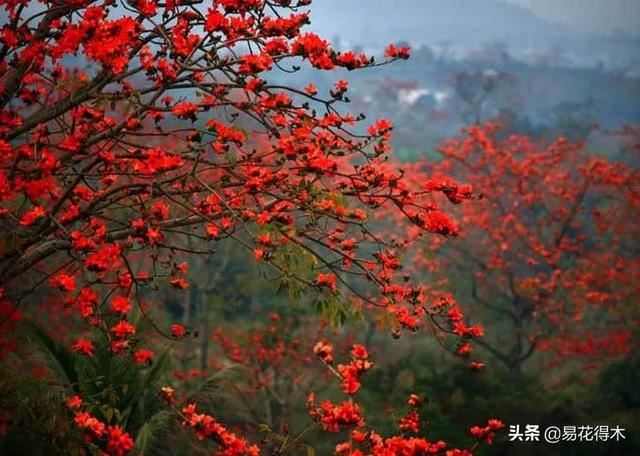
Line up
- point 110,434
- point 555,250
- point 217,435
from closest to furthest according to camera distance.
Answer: point 110,434 < point 217,435 < point 555,250

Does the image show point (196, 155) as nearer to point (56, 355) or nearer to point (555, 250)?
point (56, 355)

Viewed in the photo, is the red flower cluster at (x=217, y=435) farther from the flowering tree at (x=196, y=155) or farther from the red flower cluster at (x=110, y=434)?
the flowering tree at (x=196, y=155)

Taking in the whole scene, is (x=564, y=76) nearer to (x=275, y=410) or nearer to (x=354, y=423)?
(x=275, y=410)

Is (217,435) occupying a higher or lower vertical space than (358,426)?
lower

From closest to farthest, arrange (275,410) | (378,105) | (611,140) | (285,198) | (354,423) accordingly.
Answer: (354,423), (285,198), (275,410), (611,140), (378,105)

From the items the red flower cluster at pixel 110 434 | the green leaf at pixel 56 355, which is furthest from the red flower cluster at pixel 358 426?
the green leaf at pixel 56 355

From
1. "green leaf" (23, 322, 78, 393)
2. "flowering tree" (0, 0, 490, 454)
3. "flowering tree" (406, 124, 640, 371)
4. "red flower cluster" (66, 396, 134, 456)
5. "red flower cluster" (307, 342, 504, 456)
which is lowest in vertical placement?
"red flower cluster" (66, 396, 134, 456)

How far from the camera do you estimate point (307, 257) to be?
4.96 m

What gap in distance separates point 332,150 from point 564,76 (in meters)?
86.3

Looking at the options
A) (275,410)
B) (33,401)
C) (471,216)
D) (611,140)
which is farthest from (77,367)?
(611,140)

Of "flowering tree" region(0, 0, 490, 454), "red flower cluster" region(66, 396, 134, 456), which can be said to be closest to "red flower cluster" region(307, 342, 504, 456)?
"flowering tree" region(0, 0, 490, 454)

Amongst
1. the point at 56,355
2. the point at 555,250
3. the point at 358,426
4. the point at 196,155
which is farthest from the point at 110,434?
the point at 555,250

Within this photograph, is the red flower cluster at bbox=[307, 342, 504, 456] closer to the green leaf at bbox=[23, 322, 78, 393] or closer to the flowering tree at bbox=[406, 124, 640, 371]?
the green leaf at bbox=[23, 322, 78, 393]

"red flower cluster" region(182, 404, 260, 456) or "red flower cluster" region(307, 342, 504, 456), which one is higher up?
"red flower cluster" region(307, 342, 504, 456)
